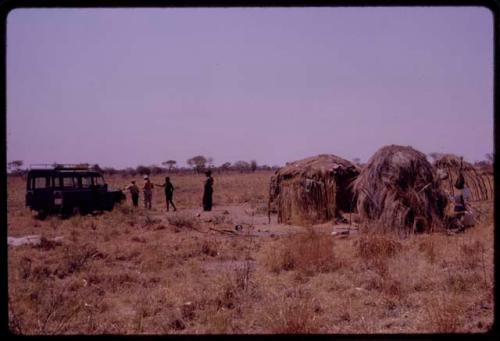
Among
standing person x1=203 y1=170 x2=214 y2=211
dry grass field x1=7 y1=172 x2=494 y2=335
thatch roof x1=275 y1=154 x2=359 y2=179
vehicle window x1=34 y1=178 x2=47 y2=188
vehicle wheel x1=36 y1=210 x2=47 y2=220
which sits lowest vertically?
dry grass field x1=7 y1=172 x2=494 y2=335

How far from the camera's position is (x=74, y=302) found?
6781 millimetres

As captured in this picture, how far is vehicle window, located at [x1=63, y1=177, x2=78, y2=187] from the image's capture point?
664 inches

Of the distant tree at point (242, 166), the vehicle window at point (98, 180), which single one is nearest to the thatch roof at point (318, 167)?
the vehicle window at point (98, 180)

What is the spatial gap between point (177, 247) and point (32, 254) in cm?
320

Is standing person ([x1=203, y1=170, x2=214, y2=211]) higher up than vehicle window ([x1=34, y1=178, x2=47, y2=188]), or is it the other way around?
vehicle window ([x1=34, y1=178, x2=47, y2=188])

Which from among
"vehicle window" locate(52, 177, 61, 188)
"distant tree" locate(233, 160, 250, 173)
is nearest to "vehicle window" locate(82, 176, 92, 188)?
"vehicle window" locate(52, 177, 61, 188)

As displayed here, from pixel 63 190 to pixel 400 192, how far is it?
10856 millimetres

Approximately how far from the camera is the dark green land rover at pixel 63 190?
16.1m

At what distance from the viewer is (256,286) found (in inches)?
298

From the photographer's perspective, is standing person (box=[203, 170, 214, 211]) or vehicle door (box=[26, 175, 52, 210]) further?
standing person (box=[203, 170, 214, 211])

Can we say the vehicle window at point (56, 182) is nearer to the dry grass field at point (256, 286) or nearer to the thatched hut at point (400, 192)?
the dry grass field at point (256, 286)

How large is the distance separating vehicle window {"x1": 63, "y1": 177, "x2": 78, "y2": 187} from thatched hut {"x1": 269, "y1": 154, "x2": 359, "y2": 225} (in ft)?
23.9

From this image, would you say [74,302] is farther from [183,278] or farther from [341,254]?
[341,254]

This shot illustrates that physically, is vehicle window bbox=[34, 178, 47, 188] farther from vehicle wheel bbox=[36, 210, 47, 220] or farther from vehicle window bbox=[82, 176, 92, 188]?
vehicle window bbox=[82, 176, 92, 188]
